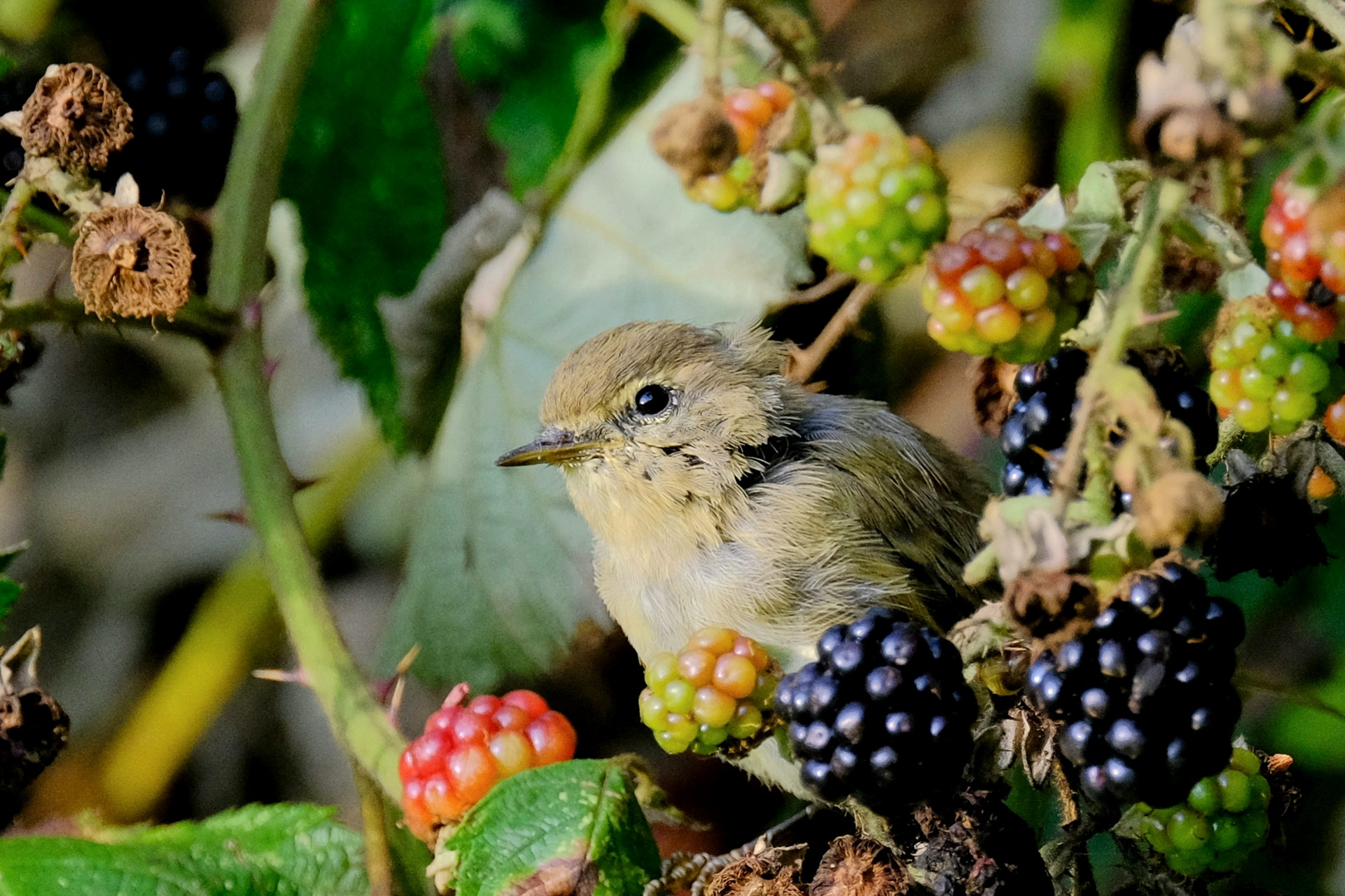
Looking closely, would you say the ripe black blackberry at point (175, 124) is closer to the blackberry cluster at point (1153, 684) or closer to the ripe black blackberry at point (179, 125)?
the ripe black blackberry at point (179, 125)

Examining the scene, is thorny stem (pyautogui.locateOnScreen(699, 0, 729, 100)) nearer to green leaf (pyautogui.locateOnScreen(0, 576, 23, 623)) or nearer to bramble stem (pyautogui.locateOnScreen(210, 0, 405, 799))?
bramble stem (pyautogui.locateOnScreen(210, 0, 405, 799))

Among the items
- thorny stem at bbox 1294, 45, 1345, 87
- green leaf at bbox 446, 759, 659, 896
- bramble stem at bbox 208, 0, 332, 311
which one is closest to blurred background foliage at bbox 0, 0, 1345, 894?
bramble stem at bbox 208, 0, 332, 311

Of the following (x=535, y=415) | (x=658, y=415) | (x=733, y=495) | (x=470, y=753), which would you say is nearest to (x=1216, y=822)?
(x=470, y=753)

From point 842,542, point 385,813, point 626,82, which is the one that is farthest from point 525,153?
point 385,813

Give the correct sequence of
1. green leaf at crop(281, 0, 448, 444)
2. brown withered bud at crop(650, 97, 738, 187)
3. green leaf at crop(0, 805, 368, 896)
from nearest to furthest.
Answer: brown withered bud at crop(650, 97, 738, 187), green leaf at crop(0, 805, 368, 896), green leaf at crop(281, 0, 448, 444)

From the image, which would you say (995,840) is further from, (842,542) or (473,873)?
(842,542)

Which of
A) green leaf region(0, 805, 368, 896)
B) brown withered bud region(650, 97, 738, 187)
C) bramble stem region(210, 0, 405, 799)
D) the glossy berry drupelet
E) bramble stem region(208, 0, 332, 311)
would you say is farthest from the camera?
bramble stem region(208, 0, 332, 311)

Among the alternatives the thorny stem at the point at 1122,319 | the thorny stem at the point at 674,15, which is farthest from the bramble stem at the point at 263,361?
the thorny stem at the point at 1122,319
